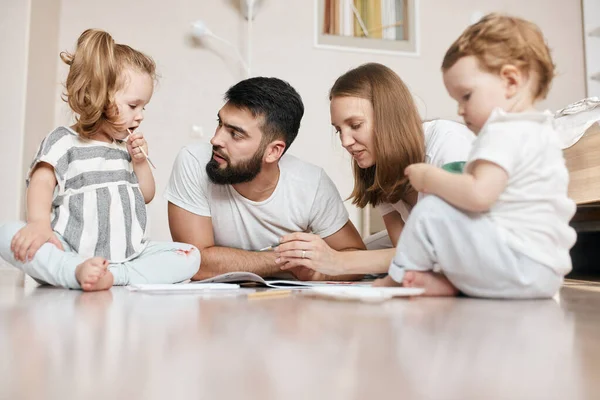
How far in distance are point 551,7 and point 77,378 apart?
12.1 feet

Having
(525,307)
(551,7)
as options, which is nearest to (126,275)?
(525,307)

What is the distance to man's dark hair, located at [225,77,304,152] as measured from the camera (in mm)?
1577

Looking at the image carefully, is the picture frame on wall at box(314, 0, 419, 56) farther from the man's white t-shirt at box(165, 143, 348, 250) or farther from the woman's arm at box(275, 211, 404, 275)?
the woman's arm at box(275, 211, 404, 275)

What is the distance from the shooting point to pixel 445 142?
1.34 meters

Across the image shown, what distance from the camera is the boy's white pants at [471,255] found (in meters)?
0.94

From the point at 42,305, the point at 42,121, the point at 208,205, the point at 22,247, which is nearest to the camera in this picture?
the point at 42,305

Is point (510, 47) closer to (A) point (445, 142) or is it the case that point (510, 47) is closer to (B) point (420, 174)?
(B) point (420, 174)

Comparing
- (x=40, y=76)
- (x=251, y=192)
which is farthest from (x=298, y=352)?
(x=40, y=76)

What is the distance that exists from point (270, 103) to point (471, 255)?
0.83m

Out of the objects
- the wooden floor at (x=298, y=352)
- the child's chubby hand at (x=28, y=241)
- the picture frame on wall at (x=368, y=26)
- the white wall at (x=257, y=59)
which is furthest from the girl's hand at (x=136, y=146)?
the picture frame on wall at (x=368, y=26)

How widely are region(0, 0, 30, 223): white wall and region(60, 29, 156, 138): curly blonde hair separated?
1222mm

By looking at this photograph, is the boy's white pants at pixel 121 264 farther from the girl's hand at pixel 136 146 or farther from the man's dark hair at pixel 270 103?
the man's dark hair at pixel 270 103

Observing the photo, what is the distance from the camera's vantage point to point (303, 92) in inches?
121

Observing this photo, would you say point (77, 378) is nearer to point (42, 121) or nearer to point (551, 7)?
point (42, 121)
